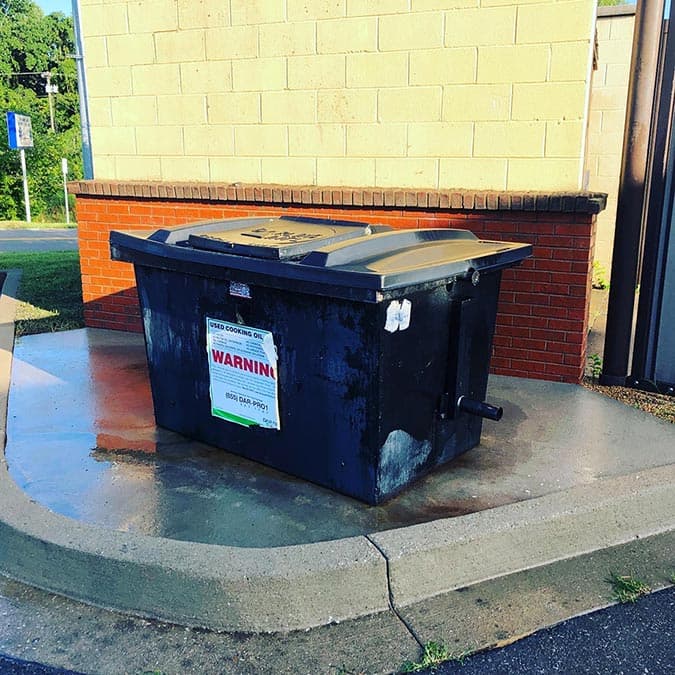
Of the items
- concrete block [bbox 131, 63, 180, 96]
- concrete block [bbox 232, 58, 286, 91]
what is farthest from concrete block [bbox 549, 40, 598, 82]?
concrete block [bbox 131, 63, 180, 96]

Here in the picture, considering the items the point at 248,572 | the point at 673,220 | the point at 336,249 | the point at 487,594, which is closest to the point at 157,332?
the point at 336,249

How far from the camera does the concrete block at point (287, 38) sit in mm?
5770

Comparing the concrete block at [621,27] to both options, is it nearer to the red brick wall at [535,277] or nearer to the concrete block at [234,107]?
the red brick wall at [535,277]

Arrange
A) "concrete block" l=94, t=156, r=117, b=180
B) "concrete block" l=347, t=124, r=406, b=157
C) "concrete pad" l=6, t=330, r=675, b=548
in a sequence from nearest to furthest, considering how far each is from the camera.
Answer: "concrete pad" l=6, t=330, r=675, b=548, "concrete block" l=347, t=124, r=406, b=157, "concrete block" l=94, t=156, r=117, b=180

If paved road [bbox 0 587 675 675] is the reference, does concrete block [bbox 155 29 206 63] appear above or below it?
above

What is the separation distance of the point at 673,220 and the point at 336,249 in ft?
9.42

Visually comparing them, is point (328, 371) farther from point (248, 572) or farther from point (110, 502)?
point (110, 502)

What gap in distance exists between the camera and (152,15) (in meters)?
6.30

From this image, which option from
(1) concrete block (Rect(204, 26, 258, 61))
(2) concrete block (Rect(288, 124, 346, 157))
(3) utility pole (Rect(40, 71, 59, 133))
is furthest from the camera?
(3) utility pole (Rect(40, 71, 59, 133))

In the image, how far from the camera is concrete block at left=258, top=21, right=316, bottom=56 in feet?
18.9

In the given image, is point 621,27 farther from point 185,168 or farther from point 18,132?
point 18,132

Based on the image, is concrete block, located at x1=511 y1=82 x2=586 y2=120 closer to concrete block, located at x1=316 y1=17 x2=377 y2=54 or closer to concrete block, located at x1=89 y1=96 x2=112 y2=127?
concrete block, located at x1=316 y1=17 x2=377 y2=54

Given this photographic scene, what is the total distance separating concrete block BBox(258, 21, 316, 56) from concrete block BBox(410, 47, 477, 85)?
2.85 ft

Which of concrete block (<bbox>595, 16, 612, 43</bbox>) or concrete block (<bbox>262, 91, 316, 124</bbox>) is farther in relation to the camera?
concrete block (<bbox>595, 16, 612, 43</bbox>)
